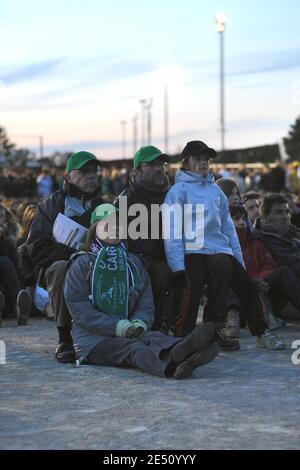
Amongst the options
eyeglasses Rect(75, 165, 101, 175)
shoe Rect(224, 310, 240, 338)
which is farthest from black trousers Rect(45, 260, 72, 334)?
shoe Rect(224, 310, 240, 338)

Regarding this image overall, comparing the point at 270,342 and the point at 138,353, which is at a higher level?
the point at 138,353

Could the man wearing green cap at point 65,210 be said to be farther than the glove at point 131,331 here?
Yes

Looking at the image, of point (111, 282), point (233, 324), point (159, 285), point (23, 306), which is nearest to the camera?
point (111, 282)

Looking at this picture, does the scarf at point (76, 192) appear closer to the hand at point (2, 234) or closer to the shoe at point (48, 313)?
the shoe at point (48, 313)

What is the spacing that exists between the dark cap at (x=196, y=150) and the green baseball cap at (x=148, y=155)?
0.20m

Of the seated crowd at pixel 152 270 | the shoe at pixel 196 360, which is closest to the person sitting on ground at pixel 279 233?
the seated crowd at pixel 152 270

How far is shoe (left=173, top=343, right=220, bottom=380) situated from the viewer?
6070 mm

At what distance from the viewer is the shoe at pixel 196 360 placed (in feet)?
19.9

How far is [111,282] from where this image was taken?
6.85 meters

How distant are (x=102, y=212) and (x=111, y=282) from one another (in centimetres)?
57

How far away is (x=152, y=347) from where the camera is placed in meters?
6.34

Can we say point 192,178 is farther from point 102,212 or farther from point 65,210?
point 65,210

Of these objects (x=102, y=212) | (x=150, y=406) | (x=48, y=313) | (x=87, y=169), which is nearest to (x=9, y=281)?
(x=48, y=313)

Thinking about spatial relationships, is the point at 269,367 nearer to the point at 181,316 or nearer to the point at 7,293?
the point at 181,316
